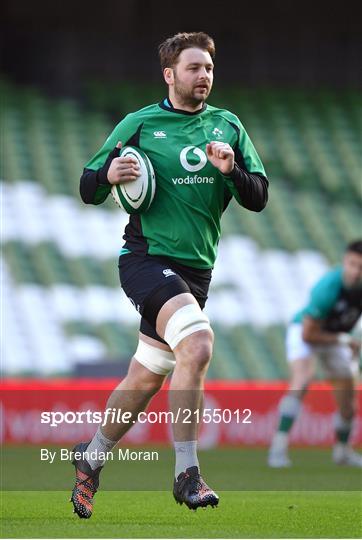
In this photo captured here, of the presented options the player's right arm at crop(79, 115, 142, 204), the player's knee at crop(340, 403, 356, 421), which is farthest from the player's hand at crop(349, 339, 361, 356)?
the player's right arm at crop(79, 115, 142, 204)

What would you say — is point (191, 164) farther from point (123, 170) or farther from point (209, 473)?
point (209, 473)

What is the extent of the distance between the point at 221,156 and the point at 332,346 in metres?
5.75

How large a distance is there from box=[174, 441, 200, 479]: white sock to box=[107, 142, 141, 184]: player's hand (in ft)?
4.06

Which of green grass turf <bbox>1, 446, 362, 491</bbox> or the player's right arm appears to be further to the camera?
green grass turf <bbox>1, 446, 362, 491</bbox>

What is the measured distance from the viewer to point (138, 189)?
6270 mm

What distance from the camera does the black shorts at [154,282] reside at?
20.3ft

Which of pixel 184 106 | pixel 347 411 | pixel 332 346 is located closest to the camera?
pixel 184 106

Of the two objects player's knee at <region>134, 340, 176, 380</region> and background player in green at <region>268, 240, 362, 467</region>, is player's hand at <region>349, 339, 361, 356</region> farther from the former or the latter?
player's knee at <region>134, 340, 176, 380</region>

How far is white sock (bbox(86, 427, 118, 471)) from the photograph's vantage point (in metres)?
6.40

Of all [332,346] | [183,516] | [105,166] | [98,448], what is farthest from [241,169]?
[332,346]

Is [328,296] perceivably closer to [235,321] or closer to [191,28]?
[235,321]

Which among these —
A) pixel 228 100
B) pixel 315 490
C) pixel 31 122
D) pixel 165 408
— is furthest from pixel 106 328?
pixel 315 490

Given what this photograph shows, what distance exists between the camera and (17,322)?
1630 cm

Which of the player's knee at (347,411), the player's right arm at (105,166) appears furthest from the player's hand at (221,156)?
the player's knee at (347,411)
